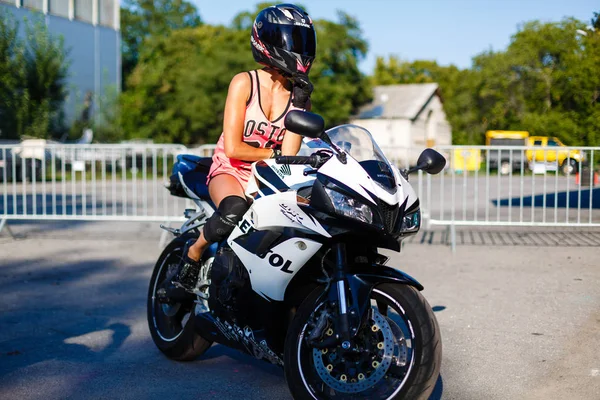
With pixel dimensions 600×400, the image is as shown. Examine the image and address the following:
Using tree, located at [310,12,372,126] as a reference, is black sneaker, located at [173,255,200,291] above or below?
below

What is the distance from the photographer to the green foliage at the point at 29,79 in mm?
33531

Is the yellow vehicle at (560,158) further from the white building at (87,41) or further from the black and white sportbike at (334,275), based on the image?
the white building at (87,41)

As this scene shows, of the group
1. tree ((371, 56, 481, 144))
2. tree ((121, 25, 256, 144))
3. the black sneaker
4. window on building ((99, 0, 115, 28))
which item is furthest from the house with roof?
the black sneaker

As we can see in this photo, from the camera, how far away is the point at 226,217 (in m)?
3.96

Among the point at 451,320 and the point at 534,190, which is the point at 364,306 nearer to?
the point at 451,320

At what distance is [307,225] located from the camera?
3.38m

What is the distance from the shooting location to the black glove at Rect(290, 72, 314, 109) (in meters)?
3.98

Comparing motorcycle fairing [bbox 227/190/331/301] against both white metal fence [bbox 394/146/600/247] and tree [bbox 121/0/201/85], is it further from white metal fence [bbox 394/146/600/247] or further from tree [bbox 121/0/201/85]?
tree [bbox 121/0/201/85]

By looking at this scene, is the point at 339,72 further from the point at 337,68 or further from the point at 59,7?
the point at 59,7

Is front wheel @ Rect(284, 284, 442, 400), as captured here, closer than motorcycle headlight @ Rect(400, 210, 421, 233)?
Yes

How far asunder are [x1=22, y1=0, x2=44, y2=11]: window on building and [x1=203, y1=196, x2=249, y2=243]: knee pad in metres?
42.8

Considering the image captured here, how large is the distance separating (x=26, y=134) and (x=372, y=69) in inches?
2218

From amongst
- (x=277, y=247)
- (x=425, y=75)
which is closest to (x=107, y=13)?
(x=425, y=75)

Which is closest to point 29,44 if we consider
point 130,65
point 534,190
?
point 534,190
